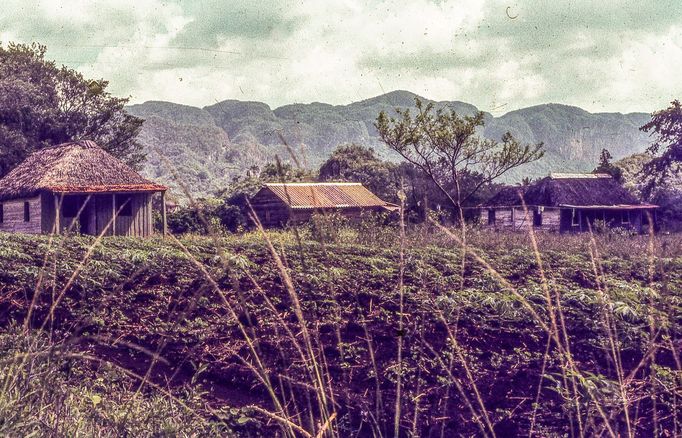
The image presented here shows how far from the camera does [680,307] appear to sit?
6355 millimetres

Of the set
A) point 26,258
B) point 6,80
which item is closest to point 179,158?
point 6,80

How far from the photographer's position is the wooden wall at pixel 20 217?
958 inches

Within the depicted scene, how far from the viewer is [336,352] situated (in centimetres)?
512

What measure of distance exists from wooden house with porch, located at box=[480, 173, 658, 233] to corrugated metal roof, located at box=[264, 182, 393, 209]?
253 inches

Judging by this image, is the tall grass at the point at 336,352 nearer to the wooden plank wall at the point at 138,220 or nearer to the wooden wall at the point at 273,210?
the wooden plank wall at the point at 138,220

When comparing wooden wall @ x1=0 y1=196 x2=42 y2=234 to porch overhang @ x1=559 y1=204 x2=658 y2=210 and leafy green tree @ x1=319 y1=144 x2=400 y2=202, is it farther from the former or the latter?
porch overhang @ x1=559 y1=204 x2=658 y2=210

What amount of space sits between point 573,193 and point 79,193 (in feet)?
82.5

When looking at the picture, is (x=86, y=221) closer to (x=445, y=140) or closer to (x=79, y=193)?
(x=79, y=193)

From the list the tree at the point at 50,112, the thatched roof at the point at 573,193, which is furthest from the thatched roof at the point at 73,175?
the thatched roof at the point at 573,193

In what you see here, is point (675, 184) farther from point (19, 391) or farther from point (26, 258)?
point (19, 391)

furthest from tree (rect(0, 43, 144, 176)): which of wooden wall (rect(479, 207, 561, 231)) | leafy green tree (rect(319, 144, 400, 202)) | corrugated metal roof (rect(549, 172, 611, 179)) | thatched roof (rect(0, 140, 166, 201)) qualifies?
corrugated metal roof (rect(549, 172, 611, 179))

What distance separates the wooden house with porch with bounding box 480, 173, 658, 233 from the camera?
3544 cm

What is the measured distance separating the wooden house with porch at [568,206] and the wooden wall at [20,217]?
70.1 ft

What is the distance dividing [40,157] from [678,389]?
27927mm
